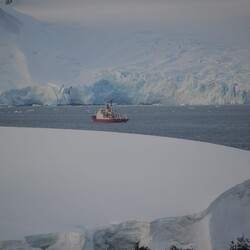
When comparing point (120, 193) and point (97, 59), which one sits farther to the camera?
point (97, 59)

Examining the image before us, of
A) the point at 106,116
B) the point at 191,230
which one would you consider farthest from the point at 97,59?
the point at 191,230

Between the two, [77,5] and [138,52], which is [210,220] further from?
[138,52]

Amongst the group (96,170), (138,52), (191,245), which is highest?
(138,52)

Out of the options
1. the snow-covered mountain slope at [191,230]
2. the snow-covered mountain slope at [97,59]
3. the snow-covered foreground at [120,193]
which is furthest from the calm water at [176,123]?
the snow-covered mountain slope at [191,230]

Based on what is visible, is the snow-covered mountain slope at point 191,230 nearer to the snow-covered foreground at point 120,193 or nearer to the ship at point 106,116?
the snow-covered foreground at point 120,193

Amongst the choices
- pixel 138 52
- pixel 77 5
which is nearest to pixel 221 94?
pixel 138 52

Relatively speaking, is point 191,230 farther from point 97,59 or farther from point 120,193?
point 97,59
